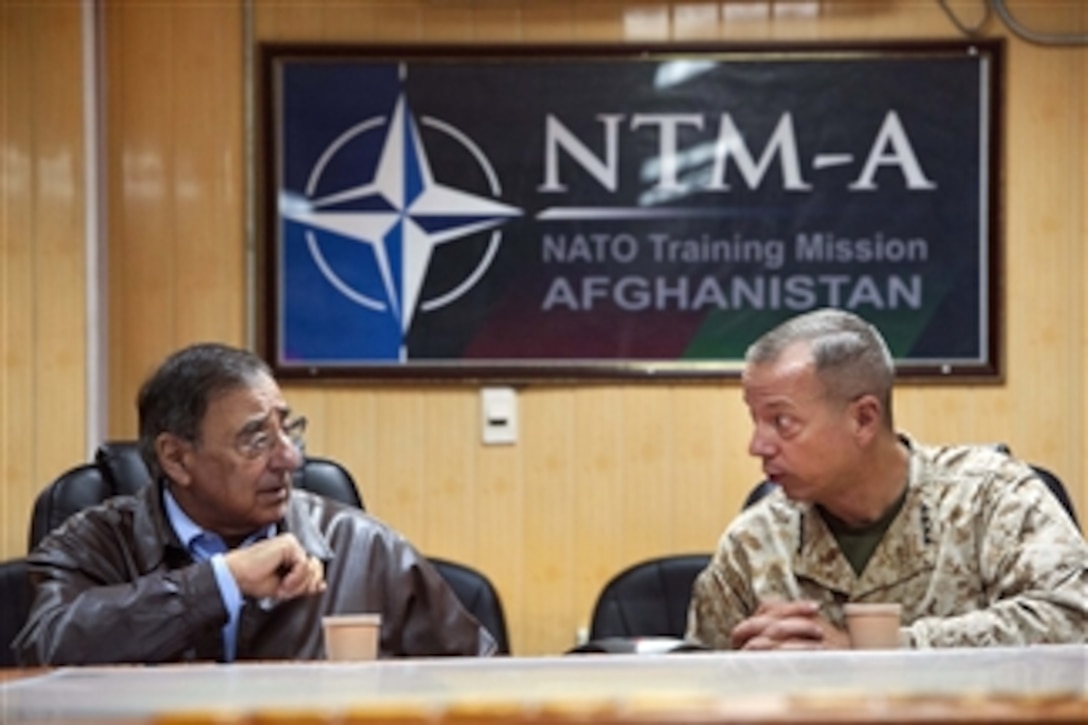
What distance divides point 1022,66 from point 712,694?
3586 mm

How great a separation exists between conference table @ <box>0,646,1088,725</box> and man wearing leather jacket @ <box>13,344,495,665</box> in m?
0.93

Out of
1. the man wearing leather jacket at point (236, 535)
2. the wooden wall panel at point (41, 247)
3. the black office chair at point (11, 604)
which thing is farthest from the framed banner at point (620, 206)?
the man wearing leather jacket at point (236, 535)

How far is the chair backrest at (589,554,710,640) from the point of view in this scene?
4035 mm

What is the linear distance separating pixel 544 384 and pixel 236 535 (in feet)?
5.57

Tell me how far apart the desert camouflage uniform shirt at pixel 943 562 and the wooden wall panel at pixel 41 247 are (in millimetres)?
1970

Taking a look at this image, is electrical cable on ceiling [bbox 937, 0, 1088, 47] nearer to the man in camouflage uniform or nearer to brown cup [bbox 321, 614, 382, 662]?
the man in camouflage uniform

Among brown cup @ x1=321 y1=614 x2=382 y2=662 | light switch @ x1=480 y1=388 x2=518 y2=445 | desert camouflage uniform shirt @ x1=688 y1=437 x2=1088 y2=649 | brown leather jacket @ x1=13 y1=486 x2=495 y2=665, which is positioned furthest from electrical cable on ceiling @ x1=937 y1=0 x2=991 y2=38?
brown cup @ x1=321 y1=614 x2=382 y2=662

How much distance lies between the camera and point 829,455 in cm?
313

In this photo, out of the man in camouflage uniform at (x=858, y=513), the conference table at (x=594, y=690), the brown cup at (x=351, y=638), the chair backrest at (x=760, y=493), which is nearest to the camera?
the conference table at (x=594, y=690)

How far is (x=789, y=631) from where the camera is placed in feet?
8.98

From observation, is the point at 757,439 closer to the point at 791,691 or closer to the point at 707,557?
the point at 707,557

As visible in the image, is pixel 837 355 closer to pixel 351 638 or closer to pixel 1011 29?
pixel 351 638

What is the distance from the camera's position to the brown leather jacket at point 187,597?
117 inches

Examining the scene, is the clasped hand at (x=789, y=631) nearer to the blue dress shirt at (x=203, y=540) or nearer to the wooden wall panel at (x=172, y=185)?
the blue dress shirt at (x=203, y=540)
